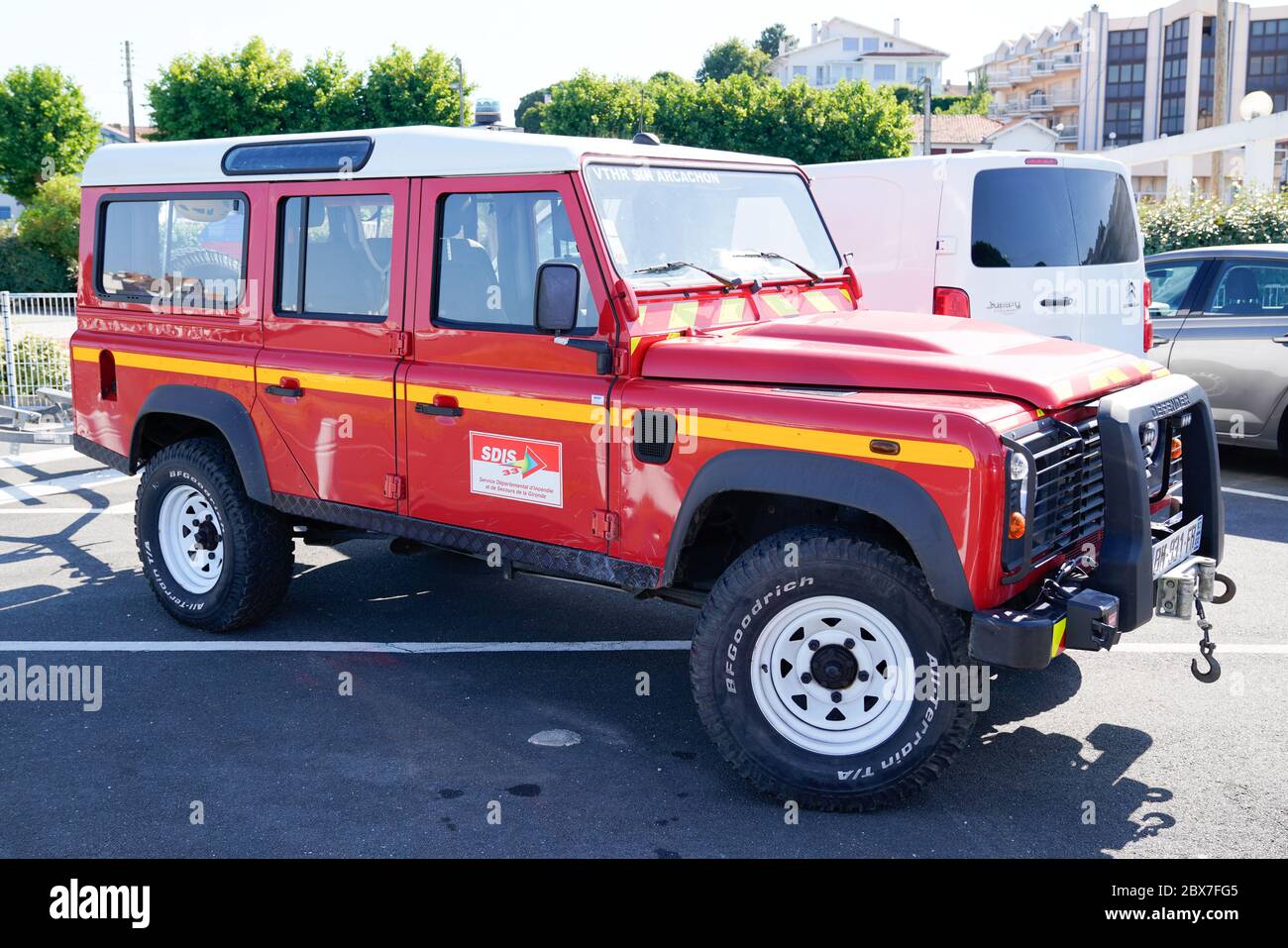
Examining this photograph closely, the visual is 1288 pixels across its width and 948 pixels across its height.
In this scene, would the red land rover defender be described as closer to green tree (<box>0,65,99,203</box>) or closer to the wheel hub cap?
the wheel hub cap

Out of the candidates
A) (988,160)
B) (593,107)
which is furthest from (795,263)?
(593,107)

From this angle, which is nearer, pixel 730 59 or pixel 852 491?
pixel 852 491

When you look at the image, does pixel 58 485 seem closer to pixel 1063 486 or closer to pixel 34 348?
pixel 34 348

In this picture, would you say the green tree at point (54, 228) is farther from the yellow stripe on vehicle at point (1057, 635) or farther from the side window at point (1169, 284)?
the yellow stripe on vehicle at point (1057, 635)

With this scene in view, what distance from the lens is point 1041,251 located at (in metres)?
8.31

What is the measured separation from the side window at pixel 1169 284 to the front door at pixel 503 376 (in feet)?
22.2

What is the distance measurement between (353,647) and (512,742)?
148 cm

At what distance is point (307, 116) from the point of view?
42.2 metres

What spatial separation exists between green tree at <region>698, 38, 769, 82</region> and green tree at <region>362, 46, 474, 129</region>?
63.6 meters

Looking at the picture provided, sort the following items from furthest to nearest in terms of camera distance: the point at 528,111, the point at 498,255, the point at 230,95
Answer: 1. the point at 528,111
2. the point at 230,95
3. the point at 498,255

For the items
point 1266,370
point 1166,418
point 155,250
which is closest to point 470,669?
point 155,250

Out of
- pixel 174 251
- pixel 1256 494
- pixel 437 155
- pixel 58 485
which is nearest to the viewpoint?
pixel 437 155

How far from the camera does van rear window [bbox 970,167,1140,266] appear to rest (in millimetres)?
8242
